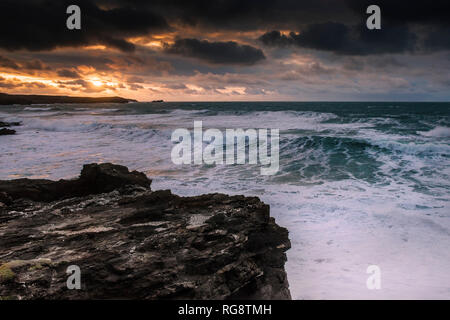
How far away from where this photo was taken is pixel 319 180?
1053 centimetres

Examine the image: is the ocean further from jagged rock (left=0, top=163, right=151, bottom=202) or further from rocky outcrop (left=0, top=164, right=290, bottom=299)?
jagged rock (left=0, top=163, right=151, bottom=202)

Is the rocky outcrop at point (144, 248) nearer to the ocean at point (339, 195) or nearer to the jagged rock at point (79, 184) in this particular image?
the jagged rock at point (79, 184)

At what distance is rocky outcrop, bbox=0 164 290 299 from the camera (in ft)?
10.1

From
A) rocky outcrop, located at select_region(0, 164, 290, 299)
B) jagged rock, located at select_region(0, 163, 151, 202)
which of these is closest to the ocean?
rocky outcrop, located at select_region(0, 164, 290, 299)

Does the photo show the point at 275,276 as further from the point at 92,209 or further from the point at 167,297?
the point at 92,209

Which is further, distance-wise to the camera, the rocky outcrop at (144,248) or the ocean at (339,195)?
the ocean at (339,195)

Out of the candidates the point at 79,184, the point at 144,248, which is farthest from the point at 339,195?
the point at 79,184

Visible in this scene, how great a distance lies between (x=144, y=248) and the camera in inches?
143

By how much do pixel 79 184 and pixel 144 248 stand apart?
3.96 m

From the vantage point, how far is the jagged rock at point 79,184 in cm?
607

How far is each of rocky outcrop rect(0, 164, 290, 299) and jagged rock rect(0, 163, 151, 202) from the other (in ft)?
1.25

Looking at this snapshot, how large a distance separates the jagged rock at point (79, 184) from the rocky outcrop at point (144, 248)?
15.0 inches

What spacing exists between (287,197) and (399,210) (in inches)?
118

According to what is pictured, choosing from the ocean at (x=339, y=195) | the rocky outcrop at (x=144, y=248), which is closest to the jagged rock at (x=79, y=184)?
the rocky outcrop at (x=144, y=248)
